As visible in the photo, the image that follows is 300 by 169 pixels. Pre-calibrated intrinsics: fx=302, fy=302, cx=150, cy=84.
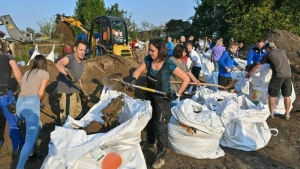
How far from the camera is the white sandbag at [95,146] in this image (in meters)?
2.62

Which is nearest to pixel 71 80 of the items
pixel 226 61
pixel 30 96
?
pixel 30 96

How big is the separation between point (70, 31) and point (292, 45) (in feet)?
31.9

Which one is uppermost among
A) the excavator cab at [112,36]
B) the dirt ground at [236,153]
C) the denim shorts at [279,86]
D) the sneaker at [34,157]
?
the excavator cab at [112,36]

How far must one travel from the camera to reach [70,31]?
1336 cm

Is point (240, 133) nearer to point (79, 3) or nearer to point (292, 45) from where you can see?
point (292, 45)

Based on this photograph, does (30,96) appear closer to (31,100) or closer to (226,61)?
(31,100)

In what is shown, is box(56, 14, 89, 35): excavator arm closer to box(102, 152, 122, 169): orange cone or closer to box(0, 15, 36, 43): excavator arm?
Result: box(0, 15, 36, 43): excavator arm

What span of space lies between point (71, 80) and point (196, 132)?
1847 millimetres

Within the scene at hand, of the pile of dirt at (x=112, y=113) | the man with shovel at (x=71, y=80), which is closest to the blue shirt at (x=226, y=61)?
the man with shovel at (x=71, y=80)

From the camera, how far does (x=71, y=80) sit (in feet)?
13.8

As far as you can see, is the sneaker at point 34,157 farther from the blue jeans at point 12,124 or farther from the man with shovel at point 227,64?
the man with shovel at point 227,64

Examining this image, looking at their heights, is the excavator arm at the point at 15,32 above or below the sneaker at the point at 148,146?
above

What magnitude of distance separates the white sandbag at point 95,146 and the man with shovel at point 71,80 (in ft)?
4.90

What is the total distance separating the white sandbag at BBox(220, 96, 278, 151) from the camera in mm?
3910
